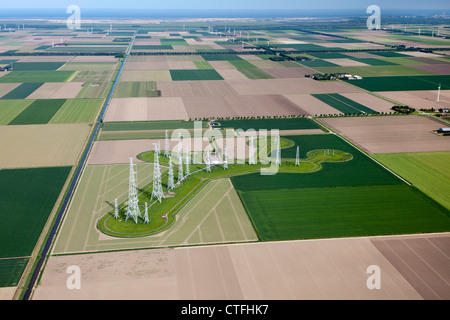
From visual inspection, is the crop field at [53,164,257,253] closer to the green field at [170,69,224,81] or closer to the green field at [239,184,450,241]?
the green field at [239,184,450,241]

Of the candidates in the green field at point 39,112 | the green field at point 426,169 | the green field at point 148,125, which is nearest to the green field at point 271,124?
the green field at point 148,125

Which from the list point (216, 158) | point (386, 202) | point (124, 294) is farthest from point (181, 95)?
point (124, 294)

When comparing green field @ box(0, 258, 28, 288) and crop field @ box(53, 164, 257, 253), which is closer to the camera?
green field @ box(0, 258, 28, 288)

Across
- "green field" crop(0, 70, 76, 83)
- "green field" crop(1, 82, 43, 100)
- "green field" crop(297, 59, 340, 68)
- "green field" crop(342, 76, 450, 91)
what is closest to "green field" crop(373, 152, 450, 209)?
"green field" crop(342, 76, 450, 91)

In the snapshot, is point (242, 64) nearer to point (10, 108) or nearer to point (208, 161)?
point (10, 108)

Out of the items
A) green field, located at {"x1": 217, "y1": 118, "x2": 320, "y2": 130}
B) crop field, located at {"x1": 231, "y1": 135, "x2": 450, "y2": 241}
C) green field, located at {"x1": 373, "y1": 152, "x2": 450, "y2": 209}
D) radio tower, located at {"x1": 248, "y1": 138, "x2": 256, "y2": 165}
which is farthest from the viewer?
green field, located at {"x1": 217, "y1": 118, "x2": 320, "y2": 130}

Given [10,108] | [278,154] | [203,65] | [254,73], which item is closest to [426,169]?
[278,154]
